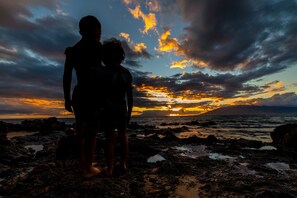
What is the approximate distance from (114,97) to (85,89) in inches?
18.8

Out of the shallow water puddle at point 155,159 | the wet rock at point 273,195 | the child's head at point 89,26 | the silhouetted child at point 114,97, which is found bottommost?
the shallow water puddle at point 155,159

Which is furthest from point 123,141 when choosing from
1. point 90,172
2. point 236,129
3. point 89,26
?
point 236,129

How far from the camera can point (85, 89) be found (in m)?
3.19

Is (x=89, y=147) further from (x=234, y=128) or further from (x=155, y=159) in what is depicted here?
(x=234, y=128)

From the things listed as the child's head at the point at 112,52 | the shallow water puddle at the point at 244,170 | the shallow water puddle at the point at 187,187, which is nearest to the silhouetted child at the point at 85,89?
the child's head at the point at 112,52

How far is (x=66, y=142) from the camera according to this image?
5.38m

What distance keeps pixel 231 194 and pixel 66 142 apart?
427 centimetres

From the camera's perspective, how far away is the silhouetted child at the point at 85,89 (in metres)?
3.17

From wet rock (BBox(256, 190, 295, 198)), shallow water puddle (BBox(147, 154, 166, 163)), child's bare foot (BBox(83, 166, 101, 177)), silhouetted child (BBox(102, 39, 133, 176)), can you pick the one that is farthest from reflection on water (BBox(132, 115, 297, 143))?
child's bare foot (BBox(83, 166, 101, 177))

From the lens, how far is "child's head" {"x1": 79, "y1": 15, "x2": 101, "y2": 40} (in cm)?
335

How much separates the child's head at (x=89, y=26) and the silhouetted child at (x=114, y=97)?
0.26 m

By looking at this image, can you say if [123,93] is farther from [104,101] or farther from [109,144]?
[109,144]

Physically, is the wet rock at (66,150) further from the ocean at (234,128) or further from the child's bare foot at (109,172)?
the ocean at (234,128)

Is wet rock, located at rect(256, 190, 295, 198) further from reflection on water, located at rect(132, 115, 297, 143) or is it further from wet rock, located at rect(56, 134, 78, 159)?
reflection on water, located at rect(132, 115, 297, 143)
